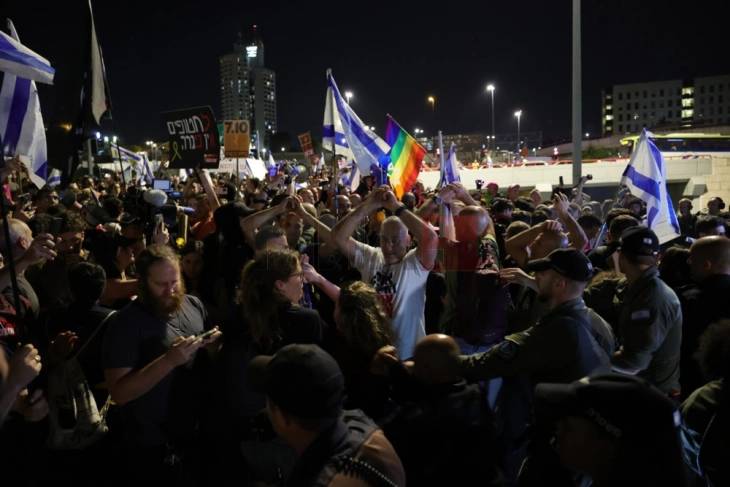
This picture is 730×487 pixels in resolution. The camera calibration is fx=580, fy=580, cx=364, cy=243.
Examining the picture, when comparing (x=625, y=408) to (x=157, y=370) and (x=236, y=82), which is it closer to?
(x=157, y=370)

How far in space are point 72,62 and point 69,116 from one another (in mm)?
760

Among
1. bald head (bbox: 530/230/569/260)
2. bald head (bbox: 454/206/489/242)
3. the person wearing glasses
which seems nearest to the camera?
bald head (bbox: 530/230/569/260)

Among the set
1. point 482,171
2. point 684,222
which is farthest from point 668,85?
point 684,222

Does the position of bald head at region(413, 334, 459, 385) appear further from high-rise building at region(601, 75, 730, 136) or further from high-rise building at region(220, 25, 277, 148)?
high-rise building at region(220, 25, 277, 148)

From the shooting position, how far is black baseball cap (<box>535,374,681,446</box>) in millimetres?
1741

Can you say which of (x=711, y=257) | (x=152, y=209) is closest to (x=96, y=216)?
(x=152, y=209)

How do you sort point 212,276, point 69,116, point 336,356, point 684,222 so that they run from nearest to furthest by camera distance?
point 336,356, point 212,276, point 69,116, point 684,222

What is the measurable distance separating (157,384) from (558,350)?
7.44 ft

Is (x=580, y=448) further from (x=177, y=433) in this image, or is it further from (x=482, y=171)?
(x=482, y=171)

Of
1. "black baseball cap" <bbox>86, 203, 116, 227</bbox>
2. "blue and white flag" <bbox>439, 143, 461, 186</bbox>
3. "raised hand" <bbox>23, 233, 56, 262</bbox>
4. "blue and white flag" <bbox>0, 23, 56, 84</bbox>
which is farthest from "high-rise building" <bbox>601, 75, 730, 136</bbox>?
"raised hand" <bbox>23, 233, 56, 262</bbox>

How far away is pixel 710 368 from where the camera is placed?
262 cm

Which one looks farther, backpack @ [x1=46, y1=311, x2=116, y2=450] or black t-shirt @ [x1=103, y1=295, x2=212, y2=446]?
backpack @ [x1=46, y1=311, x2=116, y2=450]

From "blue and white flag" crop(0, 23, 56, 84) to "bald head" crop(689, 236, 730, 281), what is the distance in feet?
17.0

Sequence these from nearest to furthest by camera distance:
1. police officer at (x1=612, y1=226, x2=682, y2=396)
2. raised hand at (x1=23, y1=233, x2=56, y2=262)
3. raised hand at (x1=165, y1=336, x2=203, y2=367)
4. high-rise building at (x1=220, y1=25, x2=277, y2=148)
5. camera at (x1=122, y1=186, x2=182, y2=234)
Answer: raised hand at (x1=165, y1=336, x2=203, y2=367) → police officer at (x1=612, y1=226, x2=682, y2=396) → raised hand at (x1=23, y1=233, x2=56, y2=262) → camera at (x1=122, y1=186, x2=182, y2=234) → high-rise building at (x1=220, y1=25, x2=277, y2=148)
